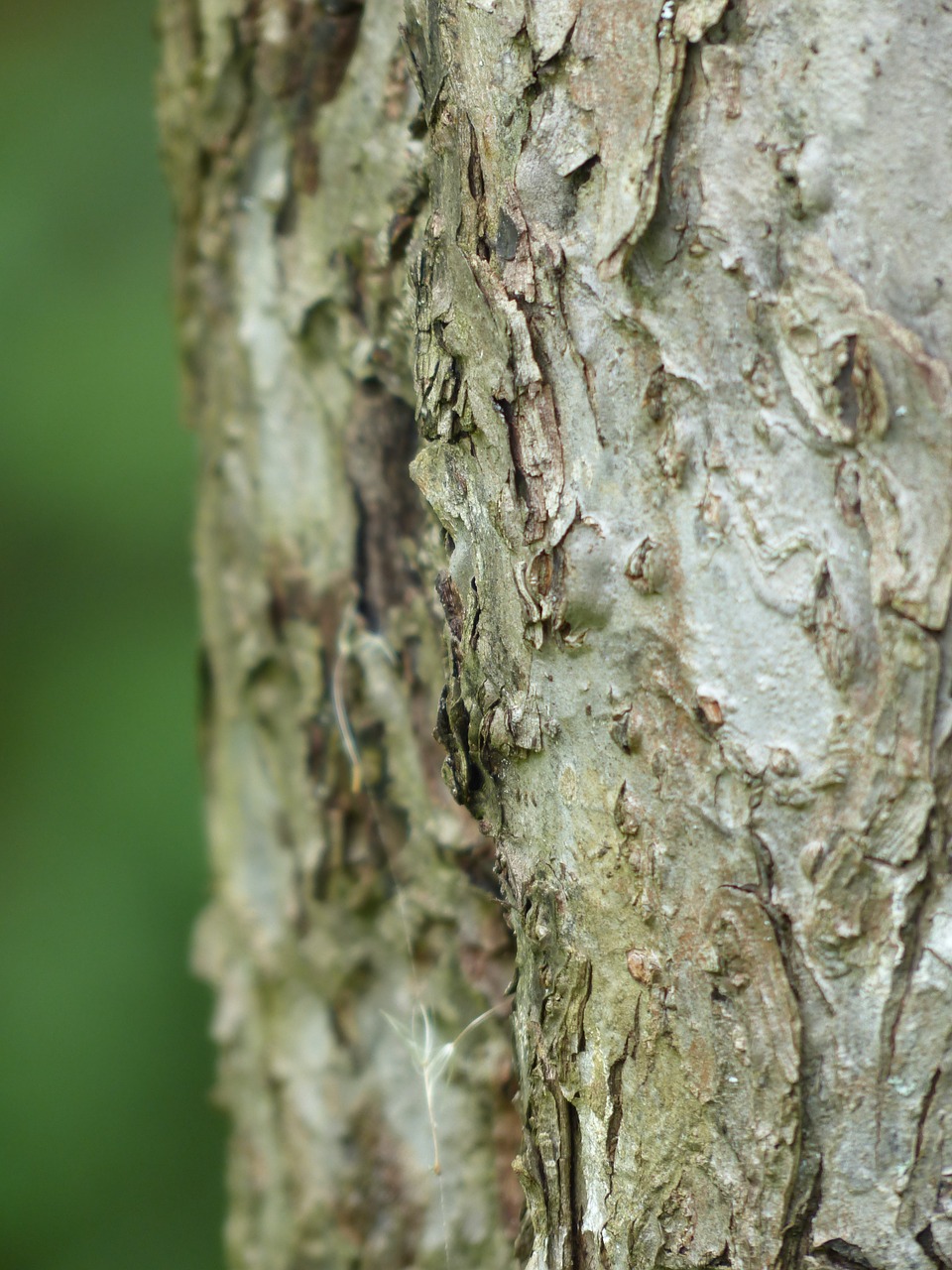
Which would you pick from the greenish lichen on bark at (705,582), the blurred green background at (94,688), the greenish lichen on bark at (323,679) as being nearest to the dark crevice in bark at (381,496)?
the greenish lichen on bark at (323,679)

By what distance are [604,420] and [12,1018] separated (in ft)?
6.35

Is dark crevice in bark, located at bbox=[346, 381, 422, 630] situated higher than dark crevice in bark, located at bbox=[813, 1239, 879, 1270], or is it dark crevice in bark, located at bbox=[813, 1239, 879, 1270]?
dark crevice in bark, located at bbox=[346, 381, 422, 630]

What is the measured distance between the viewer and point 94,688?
221cm

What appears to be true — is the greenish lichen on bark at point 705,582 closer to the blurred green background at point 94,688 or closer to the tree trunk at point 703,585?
the tree trunk at point 703,585

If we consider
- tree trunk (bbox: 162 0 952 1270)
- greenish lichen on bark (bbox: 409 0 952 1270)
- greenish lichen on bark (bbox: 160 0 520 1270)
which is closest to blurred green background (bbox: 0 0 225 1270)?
greenish lichen on bark (bbox: 160 0 520 1270)

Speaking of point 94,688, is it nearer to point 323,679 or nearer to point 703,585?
point 323,679

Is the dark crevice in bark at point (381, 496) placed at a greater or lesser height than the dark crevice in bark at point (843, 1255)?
greater

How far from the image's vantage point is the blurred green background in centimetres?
204

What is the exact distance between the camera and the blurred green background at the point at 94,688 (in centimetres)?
204

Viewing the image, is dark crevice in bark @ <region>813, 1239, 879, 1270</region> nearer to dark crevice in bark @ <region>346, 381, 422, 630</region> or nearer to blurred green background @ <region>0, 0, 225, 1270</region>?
dark crevice in bark @ <region>346, 381, 422, 630</region>

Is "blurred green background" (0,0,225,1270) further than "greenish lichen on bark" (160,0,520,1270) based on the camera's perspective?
Yes

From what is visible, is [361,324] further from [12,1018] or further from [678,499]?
[12,1018]

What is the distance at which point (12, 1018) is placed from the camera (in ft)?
6.64

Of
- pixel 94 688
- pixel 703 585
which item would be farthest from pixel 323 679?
pixel 94 688
